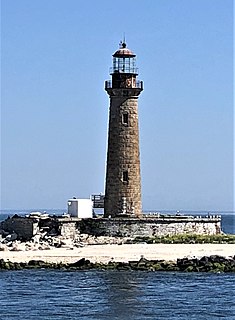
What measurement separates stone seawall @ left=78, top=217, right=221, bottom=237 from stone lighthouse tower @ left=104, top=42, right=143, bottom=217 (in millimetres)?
1248

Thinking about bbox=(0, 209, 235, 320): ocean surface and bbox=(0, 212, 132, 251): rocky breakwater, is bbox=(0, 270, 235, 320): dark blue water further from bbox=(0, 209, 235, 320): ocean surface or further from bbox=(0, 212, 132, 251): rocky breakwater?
bbox=(0, 212, 132, 251): rocky breakwater

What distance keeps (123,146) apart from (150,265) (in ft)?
34.8

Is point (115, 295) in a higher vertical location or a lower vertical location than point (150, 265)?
lower

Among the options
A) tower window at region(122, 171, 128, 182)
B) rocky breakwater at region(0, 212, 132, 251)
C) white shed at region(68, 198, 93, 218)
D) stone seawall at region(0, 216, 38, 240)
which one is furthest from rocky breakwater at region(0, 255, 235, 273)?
white shed at region(68, 198, 93, 218)

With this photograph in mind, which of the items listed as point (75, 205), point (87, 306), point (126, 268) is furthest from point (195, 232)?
point (87, 306)

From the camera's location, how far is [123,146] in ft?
157

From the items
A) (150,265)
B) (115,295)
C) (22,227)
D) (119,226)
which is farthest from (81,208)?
(115,295)

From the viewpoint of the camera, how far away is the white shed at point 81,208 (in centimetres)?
4944

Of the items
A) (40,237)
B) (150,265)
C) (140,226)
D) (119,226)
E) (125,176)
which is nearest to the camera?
(150,265)

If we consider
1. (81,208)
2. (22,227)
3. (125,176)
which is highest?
(125,176)

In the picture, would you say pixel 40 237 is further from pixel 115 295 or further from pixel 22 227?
pixel 115 295

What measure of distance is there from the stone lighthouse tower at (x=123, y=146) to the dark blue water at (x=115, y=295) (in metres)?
10.3

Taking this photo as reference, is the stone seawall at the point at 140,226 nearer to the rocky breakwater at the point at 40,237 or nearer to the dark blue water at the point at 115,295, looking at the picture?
the rocky breakwater at the point at 40,237

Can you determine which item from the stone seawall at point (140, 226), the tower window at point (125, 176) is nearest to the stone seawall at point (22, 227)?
the stone seawall at point (140, 226)
